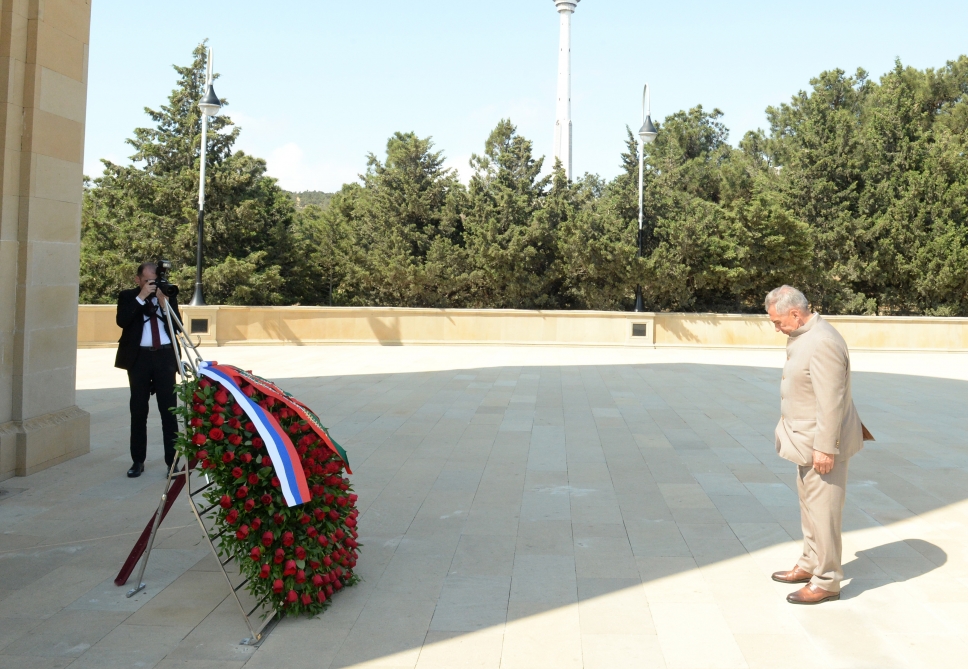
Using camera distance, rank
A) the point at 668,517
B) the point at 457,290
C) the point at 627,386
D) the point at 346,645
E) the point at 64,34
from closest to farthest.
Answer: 1. the point at 346,645
2. the point at 668,517
3. the point at 64,34
4. the point at 627,386
5. the point at 457,290

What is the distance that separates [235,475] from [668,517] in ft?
11.3

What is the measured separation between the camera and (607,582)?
5.05 metres

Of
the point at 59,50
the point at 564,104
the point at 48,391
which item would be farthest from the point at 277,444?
the point at 564,104

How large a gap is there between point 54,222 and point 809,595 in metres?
6.95

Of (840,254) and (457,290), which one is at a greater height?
(840,254)

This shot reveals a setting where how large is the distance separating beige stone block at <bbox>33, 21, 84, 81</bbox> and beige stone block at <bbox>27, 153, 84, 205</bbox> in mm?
833

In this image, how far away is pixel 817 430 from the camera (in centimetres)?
464

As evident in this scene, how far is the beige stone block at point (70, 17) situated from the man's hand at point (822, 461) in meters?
7.35

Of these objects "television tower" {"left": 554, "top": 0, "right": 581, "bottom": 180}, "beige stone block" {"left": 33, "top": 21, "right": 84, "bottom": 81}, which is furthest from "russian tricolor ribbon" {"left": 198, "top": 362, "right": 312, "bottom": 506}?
"television tower" {"left": 554, "top": 0, "right": 581, "bottom": 180}

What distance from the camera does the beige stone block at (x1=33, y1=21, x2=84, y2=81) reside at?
7691 mm

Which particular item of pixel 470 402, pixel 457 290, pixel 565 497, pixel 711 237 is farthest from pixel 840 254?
pixel 565 497

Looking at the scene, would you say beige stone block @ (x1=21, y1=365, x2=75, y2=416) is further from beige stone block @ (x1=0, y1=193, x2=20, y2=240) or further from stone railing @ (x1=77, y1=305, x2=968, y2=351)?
stone railing @ (x1=77, y1=305, x2=968, y2=351)

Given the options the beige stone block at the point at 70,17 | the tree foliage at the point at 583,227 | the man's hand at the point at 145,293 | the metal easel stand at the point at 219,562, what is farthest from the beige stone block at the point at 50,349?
the tree foliage at the point at 583,227

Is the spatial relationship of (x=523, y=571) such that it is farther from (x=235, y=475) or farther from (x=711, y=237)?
(x=711, y=237)
